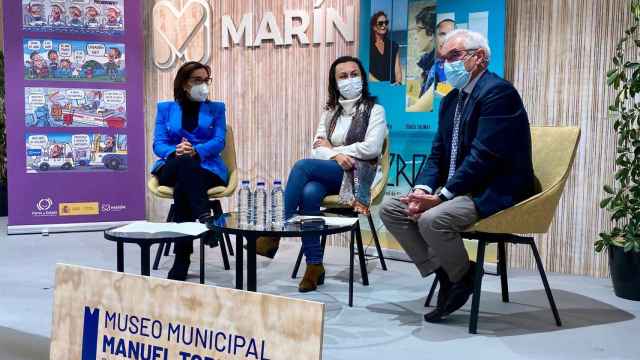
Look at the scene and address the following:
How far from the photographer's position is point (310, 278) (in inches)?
151

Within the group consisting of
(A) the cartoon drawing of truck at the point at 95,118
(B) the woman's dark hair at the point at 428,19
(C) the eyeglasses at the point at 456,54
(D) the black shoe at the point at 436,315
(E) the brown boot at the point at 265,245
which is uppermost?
(B) the woman's dark hair at the point at 428,19

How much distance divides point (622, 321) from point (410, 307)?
3.19 ft

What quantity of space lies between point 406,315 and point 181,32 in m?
3.66

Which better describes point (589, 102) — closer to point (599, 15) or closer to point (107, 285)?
point (599, 15)

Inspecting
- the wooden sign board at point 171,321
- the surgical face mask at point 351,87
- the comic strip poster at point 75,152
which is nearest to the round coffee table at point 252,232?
the wooden sign board at point 171,321

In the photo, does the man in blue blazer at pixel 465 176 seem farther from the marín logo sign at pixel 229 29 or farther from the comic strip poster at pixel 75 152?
the comic strip poster at pixel 75 152

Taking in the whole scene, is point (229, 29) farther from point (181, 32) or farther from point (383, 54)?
point (383, 54)

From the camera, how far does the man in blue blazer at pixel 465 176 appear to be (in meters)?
3.04

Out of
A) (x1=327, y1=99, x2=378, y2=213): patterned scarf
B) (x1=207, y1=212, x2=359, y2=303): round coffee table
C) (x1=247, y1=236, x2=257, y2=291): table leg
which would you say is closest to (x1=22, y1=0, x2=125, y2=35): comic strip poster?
(x1=327, y1=99, x2=378, y2=213): patterned scarf

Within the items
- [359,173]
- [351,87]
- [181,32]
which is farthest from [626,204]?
[181,32]

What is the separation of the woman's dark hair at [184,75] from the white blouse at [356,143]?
90 centimetres

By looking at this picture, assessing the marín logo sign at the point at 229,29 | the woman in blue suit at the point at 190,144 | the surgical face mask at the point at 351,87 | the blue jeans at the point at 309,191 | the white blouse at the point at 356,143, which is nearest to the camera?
the blue jeans at the point at 309,191

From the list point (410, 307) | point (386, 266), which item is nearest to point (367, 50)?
point (386, 266)

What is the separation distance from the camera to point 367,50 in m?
4.91
